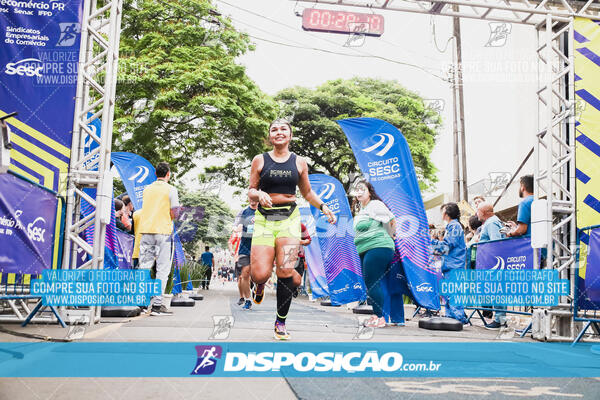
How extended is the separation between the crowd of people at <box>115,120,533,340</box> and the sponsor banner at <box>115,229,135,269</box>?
14 cm

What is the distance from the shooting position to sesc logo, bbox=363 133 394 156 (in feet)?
24.8

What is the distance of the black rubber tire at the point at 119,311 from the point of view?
19.9 ft

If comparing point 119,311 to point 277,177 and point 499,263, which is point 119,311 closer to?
point 277,177

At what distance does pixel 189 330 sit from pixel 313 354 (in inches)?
78.9

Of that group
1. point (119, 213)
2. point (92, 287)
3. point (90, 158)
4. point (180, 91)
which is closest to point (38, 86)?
point (90, 158)

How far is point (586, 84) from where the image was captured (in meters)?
6.26

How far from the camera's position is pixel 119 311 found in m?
6.14

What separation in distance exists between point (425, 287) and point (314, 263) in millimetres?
4898

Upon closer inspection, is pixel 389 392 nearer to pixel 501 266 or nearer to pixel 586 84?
pixel 501 266

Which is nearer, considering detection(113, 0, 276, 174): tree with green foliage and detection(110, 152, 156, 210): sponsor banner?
detection(110, 152, 156, 210): sponsor banner

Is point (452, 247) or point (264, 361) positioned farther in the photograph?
point (452, 247)

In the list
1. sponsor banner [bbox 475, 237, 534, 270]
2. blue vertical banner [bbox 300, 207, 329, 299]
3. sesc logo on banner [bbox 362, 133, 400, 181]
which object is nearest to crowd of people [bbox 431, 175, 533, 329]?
sponsor banner [bbox 475, 237, 534, 270]

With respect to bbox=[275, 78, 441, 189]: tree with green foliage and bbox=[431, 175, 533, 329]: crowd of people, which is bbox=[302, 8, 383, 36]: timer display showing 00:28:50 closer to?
bbox=[431, 175, 533, 329]: crowd of people

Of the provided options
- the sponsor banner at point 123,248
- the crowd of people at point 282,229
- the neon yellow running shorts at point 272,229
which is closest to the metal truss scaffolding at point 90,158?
the crowd of people at point 282,229
